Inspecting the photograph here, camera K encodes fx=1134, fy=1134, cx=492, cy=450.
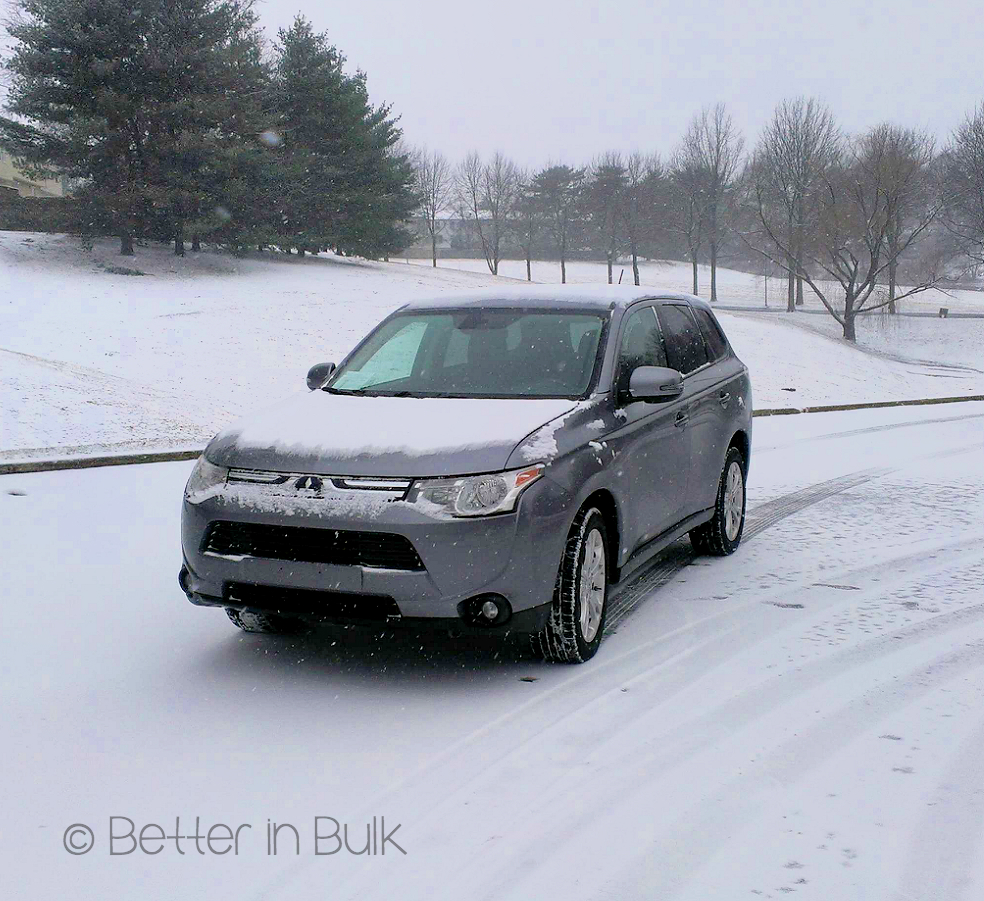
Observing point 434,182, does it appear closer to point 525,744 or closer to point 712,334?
point 712,334

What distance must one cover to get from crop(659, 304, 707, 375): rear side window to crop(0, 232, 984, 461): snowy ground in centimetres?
747

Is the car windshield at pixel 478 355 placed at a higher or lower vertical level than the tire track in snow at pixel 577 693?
higher

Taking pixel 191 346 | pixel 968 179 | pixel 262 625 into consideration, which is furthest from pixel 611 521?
pixel 968 179

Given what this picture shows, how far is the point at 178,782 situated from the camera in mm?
3955

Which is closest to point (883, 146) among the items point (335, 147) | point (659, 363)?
Result: point (335, 147)

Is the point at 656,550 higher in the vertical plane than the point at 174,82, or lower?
lower

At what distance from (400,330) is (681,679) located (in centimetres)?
275

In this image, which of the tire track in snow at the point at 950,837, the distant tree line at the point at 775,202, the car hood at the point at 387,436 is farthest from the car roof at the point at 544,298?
the distant tree line at the point at 775,202

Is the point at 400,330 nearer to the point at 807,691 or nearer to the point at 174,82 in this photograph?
the point at 807,691

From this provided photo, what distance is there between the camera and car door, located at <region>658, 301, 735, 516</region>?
688cm

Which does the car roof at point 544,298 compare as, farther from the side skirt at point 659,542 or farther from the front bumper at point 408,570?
the front bumper at point 408,570

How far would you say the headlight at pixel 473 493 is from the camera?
4.71m

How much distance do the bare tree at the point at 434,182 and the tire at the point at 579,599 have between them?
7027 centimetres

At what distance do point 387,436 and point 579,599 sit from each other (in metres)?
1.14
